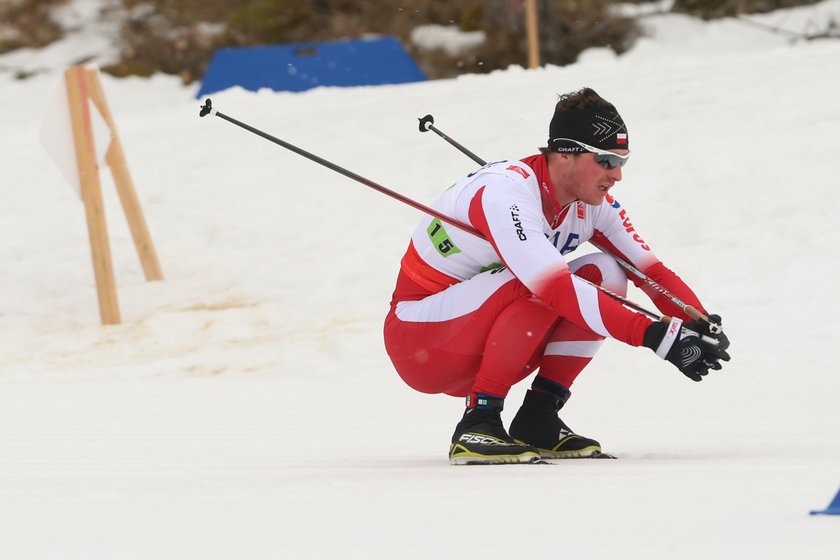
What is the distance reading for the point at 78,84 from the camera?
7926 millimetres

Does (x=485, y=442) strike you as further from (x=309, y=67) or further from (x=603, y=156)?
(x=309, y=67)

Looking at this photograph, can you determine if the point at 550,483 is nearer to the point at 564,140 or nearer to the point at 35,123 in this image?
the point at 564,140

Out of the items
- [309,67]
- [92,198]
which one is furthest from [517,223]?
[309,67]

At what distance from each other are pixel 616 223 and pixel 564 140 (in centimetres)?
40

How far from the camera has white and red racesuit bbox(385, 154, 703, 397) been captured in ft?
11.8

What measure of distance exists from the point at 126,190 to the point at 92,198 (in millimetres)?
391

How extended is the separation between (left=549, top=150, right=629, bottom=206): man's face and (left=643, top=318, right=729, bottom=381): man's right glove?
18.3 inches

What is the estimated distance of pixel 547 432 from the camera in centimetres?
399

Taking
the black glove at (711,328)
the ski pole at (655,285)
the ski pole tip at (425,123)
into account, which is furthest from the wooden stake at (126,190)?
the black glove at (711,328)

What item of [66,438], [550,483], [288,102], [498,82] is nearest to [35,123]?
[288,102]

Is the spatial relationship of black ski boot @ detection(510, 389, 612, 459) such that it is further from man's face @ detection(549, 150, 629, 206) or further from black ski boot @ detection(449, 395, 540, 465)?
man's face @ detection(549, 150, 629, 206)

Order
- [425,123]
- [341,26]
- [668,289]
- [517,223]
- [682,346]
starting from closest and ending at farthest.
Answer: [682,346] → [517,223] → [668,289] → [425,123] → [341,26]

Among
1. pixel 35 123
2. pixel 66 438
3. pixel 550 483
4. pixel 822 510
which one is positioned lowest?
pixel 35 123

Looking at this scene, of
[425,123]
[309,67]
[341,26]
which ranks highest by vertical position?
[425,123]
